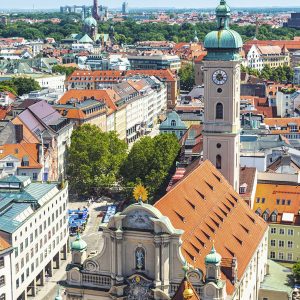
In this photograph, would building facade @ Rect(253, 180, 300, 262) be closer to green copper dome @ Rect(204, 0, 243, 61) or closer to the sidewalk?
green copper dome @ Rect(204, 0, 243, 61)

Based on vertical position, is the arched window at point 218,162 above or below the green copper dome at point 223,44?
below

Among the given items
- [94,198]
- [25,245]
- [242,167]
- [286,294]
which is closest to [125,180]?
[94,198]

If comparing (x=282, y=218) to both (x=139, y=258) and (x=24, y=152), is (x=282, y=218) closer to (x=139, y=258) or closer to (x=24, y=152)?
(x=139, y=258)

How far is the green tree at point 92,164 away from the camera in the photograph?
419 feet

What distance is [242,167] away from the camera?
100m

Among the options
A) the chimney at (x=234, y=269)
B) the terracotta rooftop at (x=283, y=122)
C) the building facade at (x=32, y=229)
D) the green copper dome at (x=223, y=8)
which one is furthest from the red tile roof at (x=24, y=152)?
the chimney at (x=234, y=269)

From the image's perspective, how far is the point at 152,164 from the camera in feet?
398

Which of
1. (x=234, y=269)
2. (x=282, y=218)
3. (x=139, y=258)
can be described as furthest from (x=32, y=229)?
(x=282, y=218)

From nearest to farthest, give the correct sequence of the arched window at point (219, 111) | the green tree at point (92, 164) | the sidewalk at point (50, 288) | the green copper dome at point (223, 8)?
the sidewalk at point (50, 288) < the arched window at point (219, 111) < the green copper dome at point (223, 8) < the green tree at point (92, 164)

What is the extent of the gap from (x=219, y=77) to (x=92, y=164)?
43.8 meters

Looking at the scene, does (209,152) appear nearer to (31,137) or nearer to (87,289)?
(87,289)

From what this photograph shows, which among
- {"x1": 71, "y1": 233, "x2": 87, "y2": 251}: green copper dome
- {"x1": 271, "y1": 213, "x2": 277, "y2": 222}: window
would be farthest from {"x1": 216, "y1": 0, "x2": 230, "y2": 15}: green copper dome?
{"x1": 71, "y1": 233, "x2": 87, "y2": 251}: green copper dome

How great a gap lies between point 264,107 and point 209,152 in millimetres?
98539

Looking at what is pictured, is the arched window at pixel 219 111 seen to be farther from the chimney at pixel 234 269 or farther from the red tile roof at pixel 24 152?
the red tile roof at pixel 24 152
